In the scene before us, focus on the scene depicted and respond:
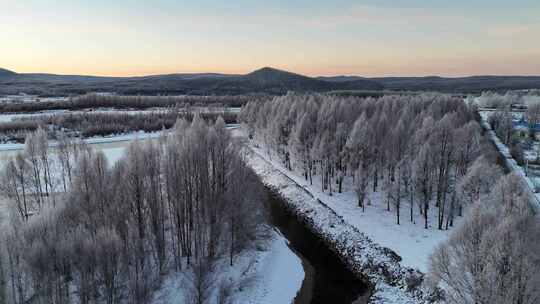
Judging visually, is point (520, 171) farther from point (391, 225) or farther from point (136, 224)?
point (136, 224)

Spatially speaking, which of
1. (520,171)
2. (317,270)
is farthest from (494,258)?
(520,171)

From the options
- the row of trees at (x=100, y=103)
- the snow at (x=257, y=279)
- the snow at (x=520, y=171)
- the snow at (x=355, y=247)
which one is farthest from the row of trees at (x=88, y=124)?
the snow at (x=520, y=171)

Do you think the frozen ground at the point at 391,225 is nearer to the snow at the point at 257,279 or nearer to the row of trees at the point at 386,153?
the row of trees at the point at 386,153

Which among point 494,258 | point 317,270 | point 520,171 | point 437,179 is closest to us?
point 494,258

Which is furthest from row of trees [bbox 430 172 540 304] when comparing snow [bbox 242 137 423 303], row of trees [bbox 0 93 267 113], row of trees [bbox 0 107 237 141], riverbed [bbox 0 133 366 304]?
row of trees [bbox 0 93 267 113]

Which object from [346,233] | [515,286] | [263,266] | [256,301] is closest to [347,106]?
[346,233]

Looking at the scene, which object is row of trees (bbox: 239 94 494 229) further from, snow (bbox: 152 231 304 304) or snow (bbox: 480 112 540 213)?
snow (bbox: 152 231 304 304)
